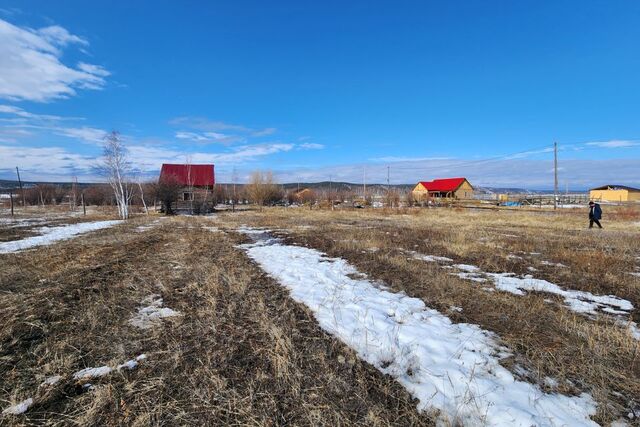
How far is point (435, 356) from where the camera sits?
3.66 meters

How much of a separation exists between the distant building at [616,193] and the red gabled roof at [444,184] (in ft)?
93.5

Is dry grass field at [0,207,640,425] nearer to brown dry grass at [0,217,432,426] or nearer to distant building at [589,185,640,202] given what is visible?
brown dry grass at [0,217,432,426]

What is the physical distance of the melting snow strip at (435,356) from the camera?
272cm

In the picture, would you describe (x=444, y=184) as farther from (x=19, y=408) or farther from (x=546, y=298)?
(x=19, y=408)

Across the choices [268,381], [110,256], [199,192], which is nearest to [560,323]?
[268,381]

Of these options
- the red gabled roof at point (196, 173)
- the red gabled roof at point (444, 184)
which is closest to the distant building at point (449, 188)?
the red gabled roof at point (444, 184)

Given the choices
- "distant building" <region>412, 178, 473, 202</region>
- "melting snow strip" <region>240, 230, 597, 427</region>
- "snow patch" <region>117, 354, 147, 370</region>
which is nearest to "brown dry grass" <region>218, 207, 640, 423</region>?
"melting snow strip" <region>240, 230, 597, 427</region>

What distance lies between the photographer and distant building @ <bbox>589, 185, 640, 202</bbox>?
70188 millimetres

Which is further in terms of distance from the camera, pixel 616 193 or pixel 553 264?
pixel 616 193

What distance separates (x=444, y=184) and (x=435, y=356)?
81.6 m

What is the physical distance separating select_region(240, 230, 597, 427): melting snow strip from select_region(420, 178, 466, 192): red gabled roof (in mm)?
75781

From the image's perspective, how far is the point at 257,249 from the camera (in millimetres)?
11188

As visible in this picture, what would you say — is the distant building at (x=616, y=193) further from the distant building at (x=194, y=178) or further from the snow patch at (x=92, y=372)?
the snow patch at (x=92, y=372)

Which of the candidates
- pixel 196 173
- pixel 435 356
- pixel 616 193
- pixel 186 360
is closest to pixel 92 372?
pixel 186 360
